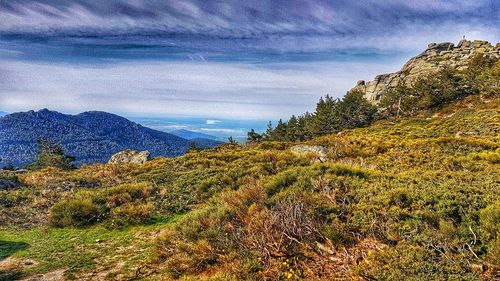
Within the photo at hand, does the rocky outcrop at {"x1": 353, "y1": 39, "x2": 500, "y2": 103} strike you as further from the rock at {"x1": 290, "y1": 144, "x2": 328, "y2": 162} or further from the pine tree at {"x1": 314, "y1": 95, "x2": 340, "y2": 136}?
the rock at {"x1": 290, "y1": 144, "x2": 328, "y2": 162}

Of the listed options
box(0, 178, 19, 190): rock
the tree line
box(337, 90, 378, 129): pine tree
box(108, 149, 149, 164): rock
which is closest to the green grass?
box(0, 178, 19, 190): rock

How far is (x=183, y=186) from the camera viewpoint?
18188 millimetres

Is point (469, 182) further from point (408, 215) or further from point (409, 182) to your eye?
point (408, 215)

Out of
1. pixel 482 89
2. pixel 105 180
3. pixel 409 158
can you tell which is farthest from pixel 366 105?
pixel 105 180

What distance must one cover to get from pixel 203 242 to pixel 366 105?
72.7 meters

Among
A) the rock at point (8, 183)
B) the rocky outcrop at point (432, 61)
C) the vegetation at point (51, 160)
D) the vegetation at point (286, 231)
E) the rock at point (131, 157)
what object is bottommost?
the vegetation at point (51, 160)

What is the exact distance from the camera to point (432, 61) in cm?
12275

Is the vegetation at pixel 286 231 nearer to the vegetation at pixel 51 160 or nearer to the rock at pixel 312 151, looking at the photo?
the rock at pixel 312 151

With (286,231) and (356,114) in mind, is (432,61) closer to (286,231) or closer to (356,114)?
(356,114)

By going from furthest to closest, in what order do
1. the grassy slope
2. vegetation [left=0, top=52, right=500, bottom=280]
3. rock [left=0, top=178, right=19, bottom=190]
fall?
rock [left=0, top=178, right=19, bottom=190] → the grassy slope → vegetation [left=0, top=52, right=500, bottom=280]

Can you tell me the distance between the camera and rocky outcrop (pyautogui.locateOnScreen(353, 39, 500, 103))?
11331 centimetres

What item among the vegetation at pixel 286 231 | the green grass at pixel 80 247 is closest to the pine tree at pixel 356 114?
the vegetation at pixel 286 231

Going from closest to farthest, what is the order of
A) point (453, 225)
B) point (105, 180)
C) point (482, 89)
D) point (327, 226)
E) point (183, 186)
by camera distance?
1. point (453, 225)
2. point (327, 226)
3. point (183, 186)
4. point (105, 180)
5. point (482, 89)

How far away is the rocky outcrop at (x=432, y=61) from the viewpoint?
113 m
